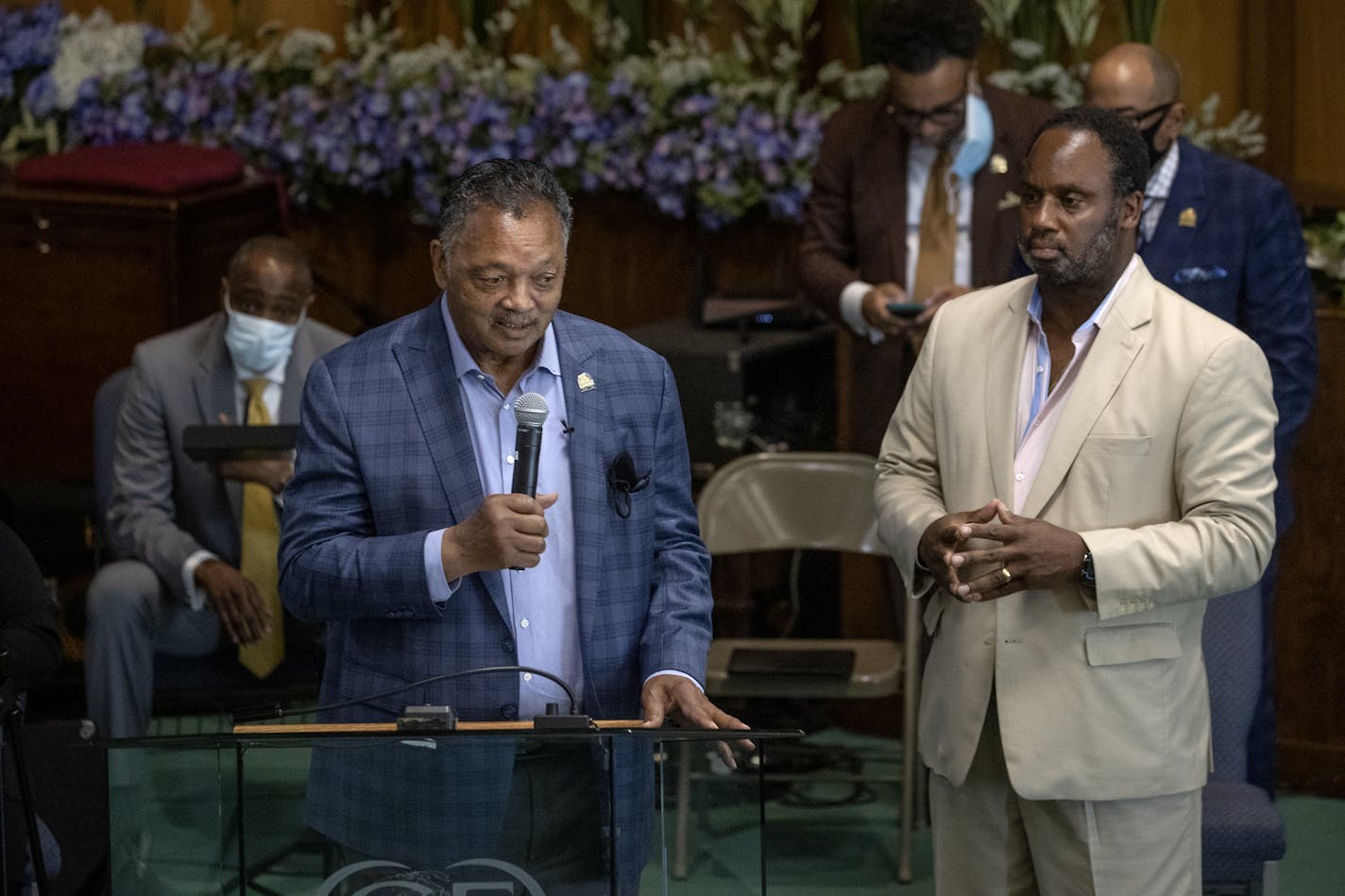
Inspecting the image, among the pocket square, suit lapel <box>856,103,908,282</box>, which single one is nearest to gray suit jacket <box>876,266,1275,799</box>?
the pocket square

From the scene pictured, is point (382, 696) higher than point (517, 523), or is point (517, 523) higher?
point (517, 523)

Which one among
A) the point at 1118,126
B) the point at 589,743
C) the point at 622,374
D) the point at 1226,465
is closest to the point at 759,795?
the point at 589,743

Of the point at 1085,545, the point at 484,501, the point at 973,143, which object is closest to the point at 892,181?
the point at 973,143

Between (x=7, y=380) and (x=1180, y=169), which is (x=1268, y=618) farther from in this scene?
(x=7, y=380)

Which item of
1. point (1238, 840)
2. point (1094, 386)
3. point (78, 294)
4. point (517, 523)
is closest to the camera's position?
point (517, 523)

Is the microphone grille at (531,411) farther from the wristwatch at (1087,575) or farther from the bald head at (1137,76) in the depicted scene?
the bald head at (1137,76)

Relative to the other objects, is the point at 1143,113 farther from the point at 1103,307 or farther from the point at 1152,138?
the point at 1103,307

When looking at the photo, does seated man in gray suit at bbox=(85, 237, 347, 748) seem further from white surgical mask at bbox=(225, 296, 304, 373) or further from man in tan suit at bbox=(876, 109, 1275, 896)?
man in tan suit at bbox=(876, 109, 1275, 896)

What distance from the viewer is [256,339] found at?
4.77 metres

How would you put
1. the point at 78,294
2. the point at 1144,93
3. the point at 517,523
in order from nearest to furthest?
the point at 517,523 → the point at 1144,93 → the point at 78,294

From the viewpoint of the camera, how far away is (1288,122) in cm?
546

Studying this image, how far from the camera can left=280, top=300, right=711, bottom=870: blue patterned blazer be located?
2654 mm

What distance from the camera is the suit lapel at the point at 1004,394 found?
295 centimetres

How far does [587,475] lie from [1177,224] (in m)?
1.89
